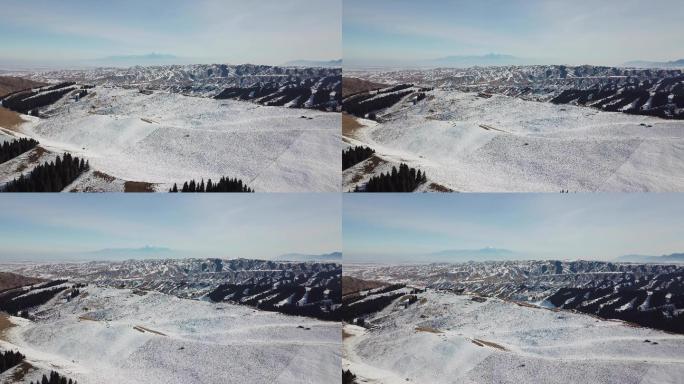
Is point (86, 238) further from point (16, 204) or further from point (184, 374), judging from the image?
point (184, 374)

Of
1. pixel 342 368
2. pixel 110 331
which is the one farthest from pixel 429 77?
pixel 110 331

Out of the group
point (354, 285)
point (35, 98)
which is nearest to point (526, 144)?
point (354, 285)

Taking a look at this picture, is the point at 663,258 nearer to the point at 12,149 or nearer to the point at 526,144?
the point at 526,144

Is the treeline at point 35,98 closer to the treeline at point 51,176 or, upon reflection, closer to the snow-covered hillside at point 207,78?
the snow-covered hillside at point 207,78

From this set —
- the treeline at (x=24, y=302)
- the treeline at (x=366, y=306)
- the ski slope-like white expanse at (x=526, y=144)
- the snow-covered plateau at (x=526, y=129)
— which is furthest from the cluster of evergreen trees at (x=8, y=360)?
the ski slope-like white expanse at (x=526, y=144)

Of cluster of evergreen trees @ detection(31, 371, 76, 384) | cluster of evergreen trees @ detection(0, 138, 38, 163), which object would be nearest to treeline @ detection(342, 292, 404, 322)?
cluster of evergreen trees @ detection(31, 371, 76, 384)
